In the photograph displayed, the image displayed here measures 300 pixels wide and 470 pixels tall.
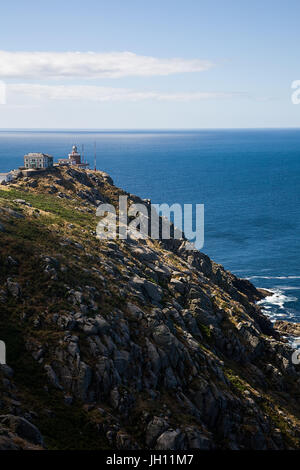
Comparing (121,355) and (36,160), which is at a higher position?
(36,160)

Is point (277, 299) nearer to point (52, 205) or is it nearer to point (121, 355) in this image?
point (52, 205)

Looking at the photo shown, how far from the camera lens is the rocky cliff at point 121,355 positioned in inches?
1462

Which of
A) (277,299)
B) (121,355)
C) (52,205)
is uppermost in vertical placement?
(52,205)

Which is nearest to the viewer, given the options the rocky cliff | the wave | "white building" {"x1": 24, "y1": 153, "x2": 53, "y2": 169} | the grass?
A: the rocky cliff

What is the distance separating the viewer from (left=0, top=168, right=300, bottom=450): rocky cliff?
1462 inches

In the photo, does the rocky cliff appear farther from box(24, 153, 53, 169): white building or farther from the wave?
box(24, 153, 53, 169): white building

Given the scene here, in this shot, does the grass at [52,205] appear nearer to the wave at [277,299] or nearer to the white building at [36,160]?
the white building at [36,160]

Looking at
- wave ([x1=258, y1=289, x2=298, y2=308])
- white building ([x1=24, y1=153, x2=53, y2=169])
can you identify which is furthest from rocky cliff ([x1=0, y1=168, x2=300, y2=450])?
white building ([x1=24, y1=153, x2=53, y2=169])

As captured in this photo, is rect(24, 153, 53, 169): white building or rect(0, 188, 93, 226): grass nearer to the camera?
rect(0, 188, 93, 226): grass

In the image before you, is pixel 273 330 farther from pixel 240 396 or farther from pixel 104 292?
pixel 104 292

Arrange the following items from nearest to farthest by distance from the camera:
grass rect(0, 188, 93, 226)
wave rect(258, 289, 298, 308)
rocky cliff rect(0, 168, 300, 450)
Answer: rocky cliff rect(0, 168, 300, 450), grass rect(0, 188, 93, 226), wave rect(258, 289, 298, 308)

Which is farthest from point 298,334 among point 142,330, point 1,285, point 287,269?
point 1,285

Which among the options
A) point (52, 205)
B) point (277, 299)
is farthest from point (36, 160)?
point (277, 299)

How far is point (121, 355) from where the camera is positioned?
144 ft
